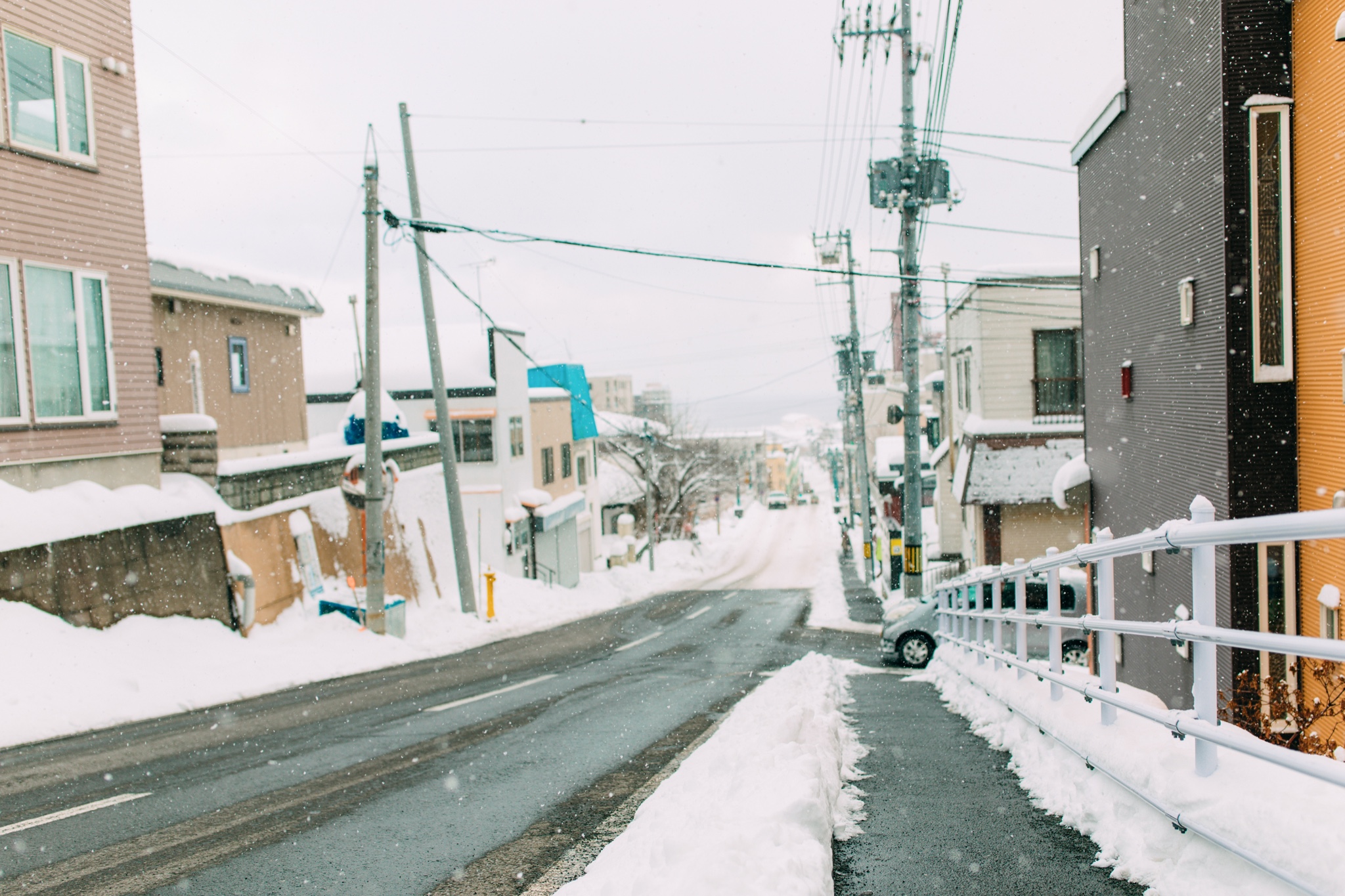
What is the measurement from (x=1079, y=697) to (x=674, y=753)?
3.52 m

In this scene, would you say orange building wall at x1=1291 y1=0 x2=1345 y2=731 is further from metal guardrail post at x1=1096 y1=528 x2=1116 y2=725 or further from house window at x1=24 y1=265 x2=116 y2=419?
house window at x1=24 y1=265 x2=116 y2=419

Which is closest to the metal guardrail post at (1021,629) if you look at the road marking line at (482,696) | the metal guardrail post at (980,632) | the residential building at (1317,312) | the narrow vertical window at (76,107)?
the metal guardrail post at (980,632)

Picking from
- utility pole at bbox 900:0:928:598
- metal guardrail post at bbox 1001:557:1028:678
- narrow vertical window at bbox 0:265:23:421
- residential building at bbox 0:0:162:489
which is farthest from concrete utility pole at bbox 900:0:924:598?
narrow vertical window at bbox 0:265:23:421

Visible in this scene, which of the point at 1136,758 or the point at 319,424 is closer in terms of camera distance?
the point at 1136,758

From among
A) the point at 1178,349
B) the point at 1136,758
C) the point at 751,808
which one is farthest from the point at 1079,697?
the point at 1178,349

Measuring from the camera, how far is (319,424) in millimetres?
36688

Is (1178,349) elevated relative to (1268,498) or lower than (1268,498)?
elevated

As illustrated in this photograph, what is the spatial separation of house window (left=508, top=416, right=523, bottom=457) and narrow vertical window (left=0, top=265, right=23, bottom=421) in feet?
69.3

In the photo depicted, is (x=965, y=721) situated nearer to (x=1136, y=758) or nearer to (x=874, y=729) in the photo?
(x=874, y=729)

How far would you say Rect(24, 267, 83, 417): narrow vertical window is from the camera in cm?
1322

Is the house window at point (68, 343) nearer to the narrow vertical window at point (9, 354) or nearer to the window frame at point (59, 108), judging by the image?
the narrow vertical window at point (9, 354)

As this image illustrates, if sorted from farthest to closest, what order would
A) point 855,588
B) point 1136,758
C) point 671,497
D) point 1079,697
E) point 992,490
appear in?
point 671,497
point 855,588
point 992,490
point 1079,697
point 1136,758

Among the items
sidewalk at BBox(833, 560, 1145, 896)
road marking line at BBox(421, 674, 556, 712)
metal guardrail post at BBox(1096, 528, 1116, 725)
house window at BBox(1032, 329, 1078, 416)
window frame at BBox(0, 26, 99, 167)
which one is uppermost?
window frame at BBox(0, 26, 99, 167)

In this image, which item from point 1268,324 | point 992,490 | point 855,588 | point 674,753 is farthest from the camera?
point 855,588
